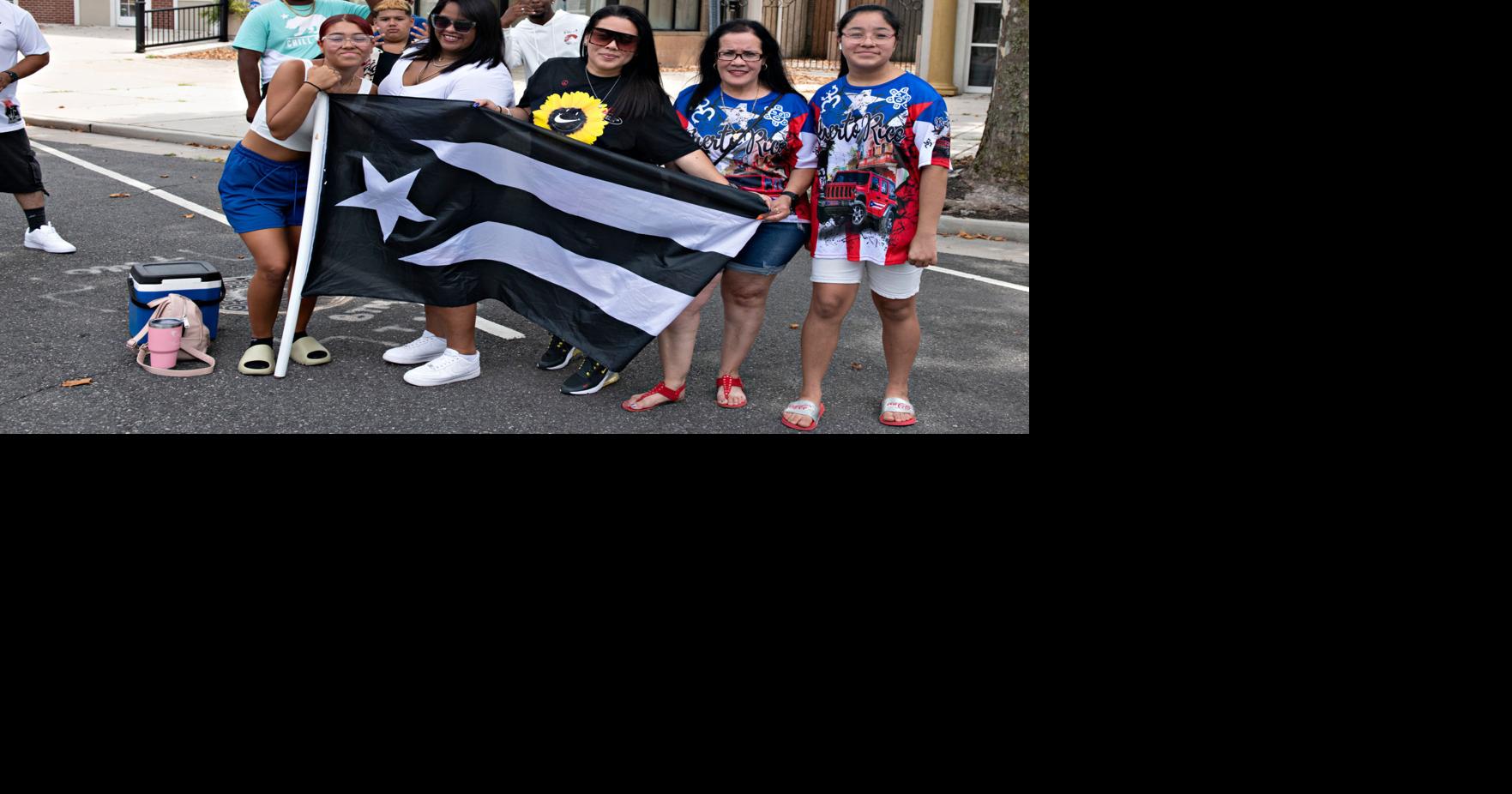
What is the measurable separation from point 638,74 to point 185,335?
7.58 ft

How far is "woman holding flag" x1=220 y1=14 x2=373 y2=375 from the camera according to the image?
17.1ft

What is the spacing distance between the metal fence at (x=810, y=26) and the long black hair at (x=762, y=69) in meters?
19.6

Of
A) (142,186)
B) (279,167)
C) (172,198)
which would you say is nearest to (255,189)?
(279,167)

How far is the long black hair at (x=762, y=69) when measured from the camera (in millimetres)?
4715

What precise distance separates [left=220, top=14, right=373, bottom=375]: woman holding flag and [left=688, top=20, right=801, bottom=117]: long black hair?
1.48 metres

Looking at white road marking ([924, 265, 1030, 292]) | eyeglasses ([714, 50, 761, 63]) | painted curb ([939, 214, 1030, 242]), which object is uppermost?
eyeglasses ([714, 50, 761, 63])

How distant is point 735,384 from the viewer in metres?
5.48

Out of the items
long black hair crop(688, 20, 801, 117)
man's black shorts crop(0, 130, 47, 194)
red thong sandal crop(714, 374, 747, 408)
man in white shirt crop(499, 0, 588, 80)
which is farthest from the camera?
man in white shirt crop(499, 0, 588, 80)

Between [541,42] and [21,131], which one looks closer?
[21,131]

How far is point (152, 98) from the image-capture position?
54.4ft

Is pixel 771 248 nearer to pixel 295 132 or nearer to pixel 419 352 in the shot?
pixel 419 352

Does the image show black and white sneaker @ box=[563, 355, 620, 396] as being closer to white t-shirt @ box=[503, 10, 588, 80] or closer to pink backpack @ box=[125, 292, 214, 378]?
pink backpack @ box=[125, 292, 214, 378]

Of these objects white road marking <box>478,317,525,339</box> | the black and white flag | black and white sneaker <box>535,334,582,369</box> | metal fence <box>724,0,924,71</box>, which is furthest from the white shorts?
metal fence <box>724,0,924,71</box>

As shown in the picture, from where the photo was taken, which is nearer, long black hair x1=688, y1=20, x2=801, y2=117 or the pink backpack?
long black hair x1=688, y1=20, x2=801, y2=117
